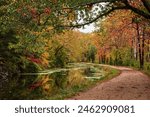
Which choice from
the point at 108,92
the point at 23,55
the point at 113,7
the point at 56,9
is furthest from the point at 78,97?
the point at 23,55

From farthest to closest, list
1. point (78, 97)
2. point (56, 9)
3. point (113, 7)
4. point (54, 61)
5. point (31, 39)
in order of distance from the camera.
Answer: point (54, 61)
point (113, 7)
point (31, 39)
point (56, 9)
point (78, 97)

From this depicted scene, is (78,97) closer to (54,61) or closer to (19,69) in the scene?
(19,69)

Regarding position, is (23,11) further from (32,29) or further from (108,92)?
(108,92)

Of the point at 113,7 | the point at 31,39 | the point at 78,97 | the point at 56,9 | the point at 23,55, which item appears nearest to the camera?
the point at 78,97

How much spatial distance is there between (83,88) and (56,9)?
4.45 metres

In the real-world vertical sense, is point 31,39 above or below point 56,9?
below

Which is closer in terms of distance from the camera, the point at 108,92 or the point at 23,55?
the point at 108,92

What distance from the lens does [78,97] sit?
1639 centimetres

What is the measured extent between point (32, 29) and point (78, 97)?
14.8 feet

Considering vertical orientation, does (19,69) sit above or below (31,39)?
below

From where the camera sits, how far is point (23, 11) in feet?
58.1

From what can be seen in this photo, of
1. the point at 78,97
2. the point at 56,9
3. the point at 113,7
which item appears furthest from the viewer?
the point at 113,7

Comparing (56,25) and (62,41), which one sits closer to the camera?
(56,25)

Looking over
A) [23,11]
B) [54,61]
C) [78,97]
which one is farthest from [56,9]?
[54,61]
